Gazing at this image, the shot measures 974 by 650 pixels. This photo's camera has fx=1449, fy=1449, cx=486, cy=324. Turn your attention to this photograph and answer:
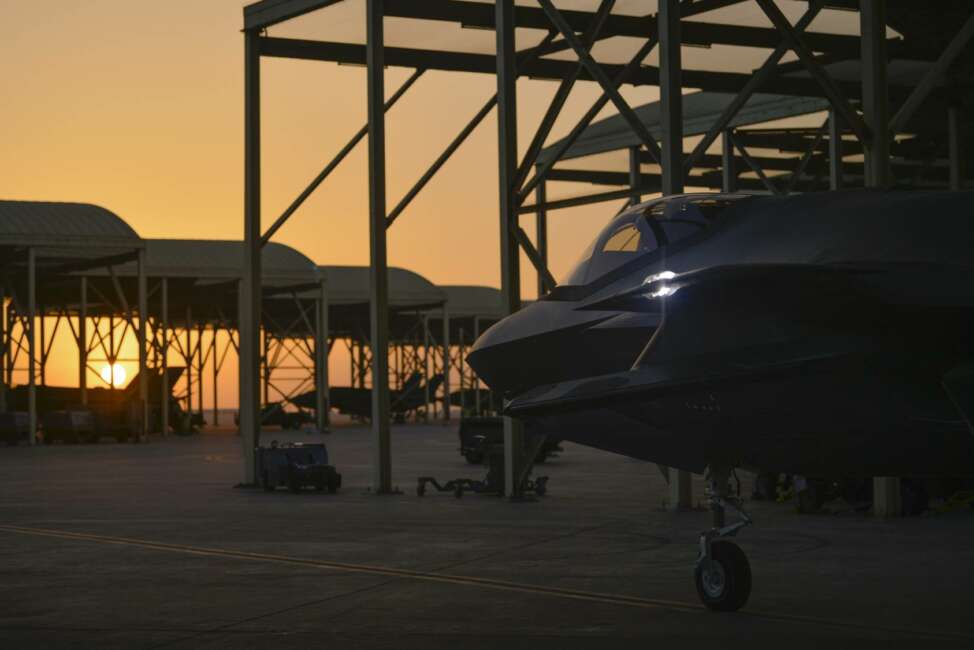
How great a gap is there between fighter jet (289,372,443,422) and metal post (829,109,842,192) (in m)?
56.9

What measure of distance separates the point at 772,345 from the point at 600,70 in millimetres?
14060

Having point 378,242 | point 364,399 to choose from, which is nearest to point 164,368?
point 364,399

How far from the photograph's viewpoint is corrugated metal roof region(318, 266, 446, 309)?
84.8 m

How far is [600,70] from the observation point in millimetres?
24297

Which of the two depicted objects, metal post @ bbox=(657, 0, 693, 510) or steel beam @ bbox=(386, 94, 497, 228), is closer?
metal post @ bbox=(657, 0, 693, 510)

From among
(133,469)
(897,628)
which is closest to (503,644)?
(897,628)

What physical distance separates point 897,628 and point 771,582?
2939 millimetres

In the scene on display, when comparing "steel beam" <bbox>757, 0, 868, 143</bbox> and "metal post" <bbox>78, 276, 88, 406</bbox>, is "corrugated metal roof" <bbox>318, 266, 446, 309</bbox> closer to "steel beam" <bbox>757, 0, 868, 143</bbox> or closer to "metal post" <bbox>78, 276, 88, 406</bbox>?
"metal post" <bbox>78, 276, 88, 406</bbox>

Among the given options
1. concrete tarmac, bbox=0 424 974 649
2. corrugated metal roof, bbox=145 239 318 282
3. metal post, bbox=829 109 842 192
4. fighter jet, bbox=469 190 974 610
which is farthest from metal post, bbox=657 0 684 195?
corrugated metal roof, bbox=145 239 318 282

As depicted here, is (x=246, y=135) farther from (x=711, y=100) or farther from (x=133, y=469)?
(x=711, y=100)

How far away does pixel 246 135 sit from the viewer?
102ft

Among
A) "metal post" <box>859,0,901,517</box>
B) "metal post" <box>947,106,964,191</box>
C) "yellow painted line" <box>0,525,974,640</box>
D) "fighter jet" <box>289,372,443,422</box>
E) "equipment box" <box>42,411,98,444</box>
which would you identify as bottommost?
"yellow painted line" <box>0,525,974,640</box>

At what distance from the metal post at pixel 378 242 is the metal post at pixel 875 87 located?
994cm

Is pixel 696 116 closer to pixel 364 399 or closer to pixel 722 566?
pixel 722 566
